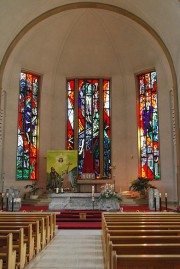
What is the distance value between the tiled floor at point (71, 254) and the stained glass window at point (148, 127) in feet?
34.4

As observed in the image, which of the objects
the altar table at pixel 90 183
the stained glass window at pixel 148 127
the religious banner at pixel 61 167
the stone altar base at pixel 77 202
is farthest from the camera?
the stained glass window at pixel 148 127

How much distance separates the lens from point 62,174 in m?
17.4

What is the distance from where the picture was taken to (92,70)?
2000 centimetres

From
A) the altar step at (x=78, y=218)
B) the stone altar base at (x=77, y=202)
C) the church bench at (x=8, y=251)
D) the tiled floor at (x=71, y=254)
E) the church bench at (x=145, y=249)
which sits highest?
the church bench at (x=145, y=249)

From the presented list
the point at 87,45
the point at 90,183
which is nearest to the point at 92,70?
the point at 87,45

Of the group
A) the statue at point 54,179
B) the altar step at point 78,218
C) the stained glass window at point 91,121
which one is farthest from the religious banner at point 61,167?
the altar step at point 78,218

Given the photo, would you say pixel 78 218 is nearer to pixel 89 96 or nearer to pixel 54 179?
pixel 54 179

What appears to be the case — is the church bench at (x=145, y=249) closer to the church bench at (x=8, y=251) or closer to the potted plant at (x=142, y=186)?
the church bench at (x=8, y=251)

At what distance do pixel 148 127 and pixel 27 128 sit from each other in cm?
711

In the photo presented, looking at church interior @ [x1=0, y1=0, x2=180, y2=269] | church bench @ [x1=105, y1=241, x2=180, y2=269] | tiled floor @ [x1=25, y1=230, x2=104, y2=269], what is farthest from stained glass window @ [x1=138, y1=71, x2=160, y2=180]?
church bench @ [x1=105, y1=241, x2=180, y2=269]

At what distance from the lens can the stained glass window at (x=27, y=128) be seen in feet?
59.7

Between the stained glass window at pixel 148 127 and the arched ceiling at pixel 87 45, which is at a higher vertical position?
the arched ceiling at pixel 87 45

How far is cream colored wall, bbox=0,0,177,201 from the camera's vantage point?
17.4 meters

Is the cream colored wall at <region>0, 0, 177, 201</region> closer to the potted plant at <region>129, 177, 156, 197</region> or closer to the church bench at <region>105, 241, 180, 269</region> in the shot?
the potted plant at <region>129, 177, 156, 197</region>
